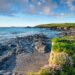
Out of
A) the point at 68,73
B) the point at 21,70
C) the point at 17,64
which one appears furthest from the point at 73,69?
the point at 17,64

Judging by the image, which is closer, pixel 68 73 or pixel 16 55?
pixel 68 73

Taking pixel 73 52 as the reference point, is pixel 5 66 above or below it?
below

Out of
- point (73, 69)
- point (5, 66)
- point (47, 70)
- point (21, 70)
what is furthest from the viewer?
point (5, 66)

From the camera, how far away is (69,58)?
75.6ft

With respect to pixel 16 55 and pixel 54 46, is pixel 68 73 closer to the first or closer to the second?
pixel 54 46

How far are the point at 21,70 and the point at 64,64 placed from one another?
7314mm

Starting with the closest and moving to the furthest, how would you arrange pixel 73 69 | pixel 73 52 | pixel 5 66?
pixel 73 69, pixel 73 52, pixel 5 66

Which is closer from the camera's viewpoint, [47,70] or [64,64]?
[47,70]

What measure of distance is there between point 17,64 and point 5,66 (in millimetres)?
1364

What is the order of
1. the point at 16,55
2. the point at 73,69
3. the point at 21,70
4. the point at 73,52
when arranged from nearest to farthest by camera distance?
1. the point at 73,69
2. the point at 73,52
3. the point at 21,70
4. the point at 16,55

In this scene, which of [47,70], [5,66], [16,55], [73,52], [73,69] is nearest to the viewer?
[47,70]

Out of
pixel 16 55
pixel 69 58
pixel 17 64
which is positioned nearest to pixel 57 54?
pixel 69 58

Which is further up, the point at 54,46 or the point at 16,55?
the point at 54,46

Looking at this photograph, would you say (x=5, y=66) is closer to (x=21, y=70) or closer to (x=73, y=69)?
(x=21, y=70)
